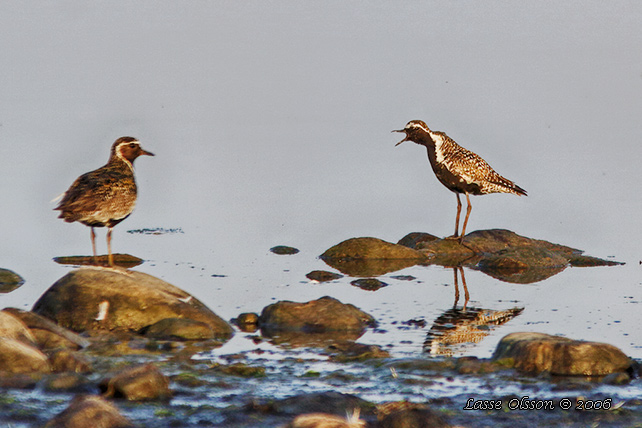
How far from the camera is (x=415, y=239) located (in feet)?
65.0

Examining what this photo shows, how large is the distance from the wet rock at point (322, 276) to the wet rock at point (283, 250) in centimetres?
205

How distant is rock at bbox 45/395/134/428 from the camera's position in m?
8.02

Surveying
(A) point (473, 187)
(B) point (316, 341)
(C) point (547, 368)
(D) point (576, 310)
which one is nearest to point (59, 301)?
(B) point (316, 341)

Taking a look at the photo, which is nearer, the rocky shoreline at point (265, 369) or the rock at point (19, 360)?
the rocky shoreline at point (265, 369)

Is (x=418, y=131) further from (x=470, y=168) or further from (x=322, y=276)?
(x=322, y=276)

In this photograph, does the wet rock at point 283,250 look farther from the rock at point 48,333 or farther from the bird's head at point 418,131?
the rock at point 48,333

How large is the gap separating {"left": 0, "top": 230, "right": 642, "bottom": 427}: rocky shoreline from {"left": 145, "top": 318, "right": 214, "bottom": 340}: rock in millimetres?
18

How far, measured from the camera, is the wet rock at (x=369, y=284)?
15.8 m

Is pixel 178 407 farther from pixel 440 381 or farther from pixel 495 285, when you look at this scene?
pixel 495 285

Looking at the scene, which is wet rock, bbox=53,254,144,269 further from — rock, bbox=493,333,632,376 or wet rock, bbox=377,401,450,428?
wet rock, bbox=377,401,450,428

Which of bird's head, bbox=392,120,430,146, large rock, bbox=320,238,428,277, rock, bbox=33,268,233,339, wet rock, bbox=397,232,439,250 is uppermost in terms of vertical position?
bird's head, bbox=392,120,430,146

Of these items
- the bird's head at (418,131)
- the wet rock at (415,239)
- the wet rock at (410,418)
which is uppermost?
the bird's head at (418,131)

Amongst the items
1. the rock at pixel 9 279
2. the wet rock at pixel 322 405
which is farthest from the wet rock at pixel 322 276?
the wet rock at pixel 322 405

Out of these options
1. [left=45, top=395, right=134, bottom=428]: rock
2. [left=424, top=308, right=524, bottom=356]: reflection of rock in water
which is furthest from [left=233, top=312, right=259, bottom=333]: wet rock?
[left=45, top=395, right=134, bottom=428]: rock
